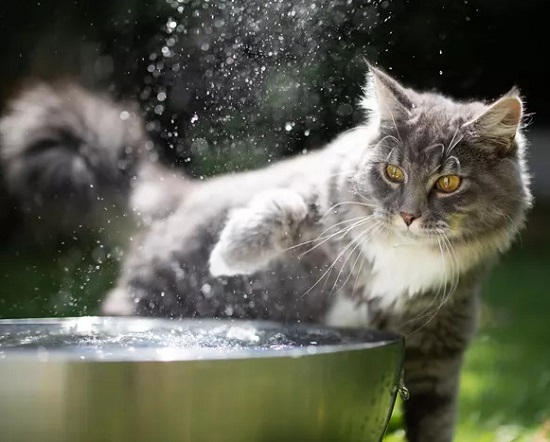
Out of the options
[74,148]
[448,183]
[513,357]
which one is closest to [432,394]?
[513,357]

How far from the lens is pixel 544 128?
144 centimetres

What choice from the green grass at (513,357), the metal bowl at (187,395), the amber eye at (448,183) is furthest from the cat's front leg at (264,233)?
the metal bowl at (187,395)

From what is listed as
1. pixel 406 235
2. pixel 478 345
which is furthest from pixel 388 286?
pixel 478 345

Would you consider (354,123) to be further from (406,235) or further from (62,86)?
(62,86)

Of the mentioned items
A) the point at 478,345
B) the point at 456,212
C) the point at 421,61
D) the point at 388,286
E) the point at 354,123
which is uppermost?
the point at 421,61

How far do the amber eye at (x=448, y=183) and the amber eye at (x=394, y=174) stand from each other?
0.19ft

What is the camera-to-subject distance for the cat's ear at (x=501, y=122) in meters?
1.24

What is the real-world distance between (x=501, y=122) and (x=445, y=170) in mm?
106

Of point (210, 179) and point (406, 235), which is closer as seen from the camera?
point (406, 235)

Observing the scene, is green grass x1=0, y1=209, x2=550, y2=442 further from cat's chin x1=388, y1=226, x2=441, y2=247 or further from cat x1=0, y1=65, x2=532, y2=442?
cat's chin x1=388, y1=226, x2=441, y2=247

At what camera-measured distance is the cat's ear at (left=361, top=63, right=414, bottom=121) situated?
1325 millimetres

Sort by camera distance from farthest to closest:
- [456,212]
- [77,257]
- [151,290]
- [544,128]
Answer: [77,257] < [151,290] < [544,128] < [456,212]

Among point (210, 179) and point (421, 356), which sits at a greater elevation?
point (210, 179)

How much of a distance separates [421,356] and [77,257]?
76 cm
